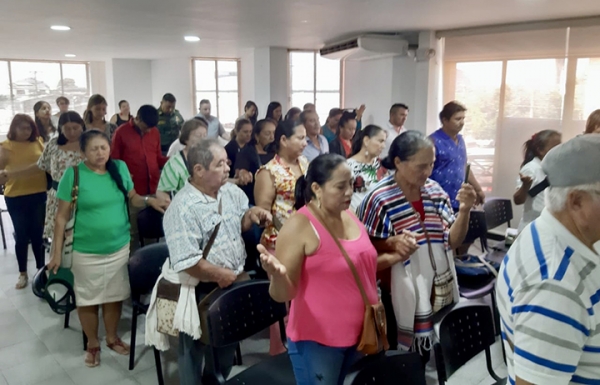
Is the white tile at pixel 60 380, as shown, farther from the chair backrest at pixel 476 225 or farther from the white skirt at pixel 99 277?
the chair backrest at pixel 476 225

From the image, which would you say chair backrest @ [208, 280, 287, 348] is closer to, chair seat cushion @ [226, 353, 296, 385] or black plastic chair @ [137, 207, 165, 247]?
chair seat cushion @ [226, 353, 296, 385]

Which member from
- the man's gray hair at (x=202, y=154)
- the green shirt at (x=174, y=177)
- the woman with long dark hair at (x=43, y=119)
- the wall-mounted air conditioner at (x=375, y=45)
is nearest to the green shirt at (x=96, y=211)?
the green shirt at (x=174, y=177)

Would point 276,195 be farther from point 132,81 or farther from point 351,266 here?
point 132,81

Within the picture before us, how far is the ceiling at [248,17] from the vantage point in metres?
4.35

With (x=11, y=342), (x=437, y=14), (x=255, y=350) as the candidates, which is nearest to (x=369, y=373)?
(x=255, y=350)

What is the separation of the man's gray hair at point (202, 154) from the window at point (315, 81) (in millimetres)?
7583

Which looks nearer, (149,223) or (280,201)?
(280,201)

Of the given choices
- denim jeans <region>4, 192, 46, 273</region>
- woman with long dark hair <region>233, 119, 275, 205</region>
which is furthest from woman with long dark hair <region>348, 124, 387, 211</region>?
denim jeans <region>4, 192, 46, 273</region>

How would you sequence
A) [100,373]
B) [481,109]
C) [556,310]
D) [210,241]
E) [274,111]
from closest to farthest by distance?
[556,310]
[210,241]
[100,373]
[481,109]
[274,111]

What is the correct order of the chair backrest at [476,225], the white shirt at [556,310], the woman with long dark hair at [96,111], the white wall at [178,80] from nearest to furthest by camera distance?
the white shirt at [556,310] → the chair backrest at [476,225] → the woman with long dark hair at [96,111] → the white wall at [178,80]

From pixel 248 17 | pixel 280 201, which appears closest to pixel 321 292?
pixel 280 201

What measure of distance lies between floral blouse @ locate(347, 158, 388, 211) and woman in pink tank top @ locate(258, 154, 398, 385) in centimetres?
127

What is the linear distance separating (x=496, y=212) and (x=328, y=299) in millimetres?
2943

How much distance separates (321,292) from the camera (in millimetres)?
1820
